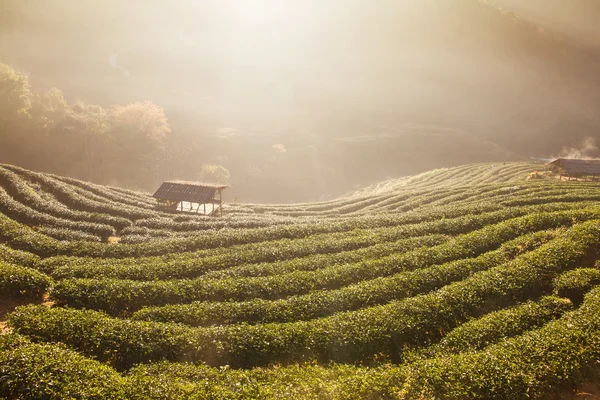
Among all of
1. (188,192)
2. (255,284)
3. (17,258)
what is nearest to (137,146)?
(188,192)

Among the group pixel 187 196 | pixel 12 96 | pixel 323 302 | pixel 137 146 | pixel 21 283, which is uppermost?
pixel 12 96

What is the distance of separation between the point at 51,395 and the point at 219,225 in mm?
26600

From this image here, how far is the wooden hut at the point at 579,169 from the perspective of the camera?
4884 centimetres

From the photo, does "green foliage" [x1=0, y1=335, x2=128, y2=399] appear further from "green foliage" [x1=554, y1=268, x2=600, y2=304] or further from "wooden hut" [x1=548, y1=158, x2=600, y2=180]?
"wooden hut" [x1=548, y1=158, x2=600, y2=180]

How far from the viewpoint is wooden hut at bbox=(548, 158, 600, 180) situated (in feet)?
160

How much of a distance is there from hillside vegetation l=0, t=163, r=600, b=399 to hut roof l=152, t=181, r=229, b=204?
14.4 meters

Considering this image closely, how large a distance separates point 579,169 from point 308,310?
190 ft

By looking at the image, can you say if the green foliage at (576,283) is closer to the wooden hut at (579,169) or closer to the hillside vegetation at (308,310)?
the hillside vegetation at (308,310)

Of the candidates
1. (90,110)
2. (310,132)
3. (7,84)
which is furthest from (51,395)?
(310,132)

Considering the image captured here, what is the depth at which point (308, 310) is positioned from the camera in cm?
1703

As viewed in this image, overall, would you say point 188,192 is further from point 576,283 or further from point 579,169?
point 579,169

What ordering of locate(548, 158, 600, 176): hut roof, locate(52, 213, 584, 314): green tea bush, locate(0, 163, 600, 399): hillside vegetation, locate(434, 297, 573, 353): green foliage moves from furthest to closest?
1. locate(548, 158, 600, 176): hut roof
2. locate(52, 213, 584, 314): green tea bush
3. locate(434, 297, 573, 353): green foliage
4. locate(0, 163, 600, 399): hillside vegetation

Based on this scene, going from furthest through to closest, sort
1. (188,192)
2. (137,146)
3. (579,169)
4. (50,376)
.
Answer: (137,146)
(579,169)
(188,192)
(50,376)

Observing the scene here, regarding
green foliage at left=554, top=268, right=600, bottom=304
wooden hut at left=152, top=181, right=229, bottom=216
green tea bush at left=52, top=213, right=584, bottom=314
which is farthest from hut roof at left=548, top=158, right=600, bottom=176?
wooden hut at left=152, top=181, right=229, bottom=216
